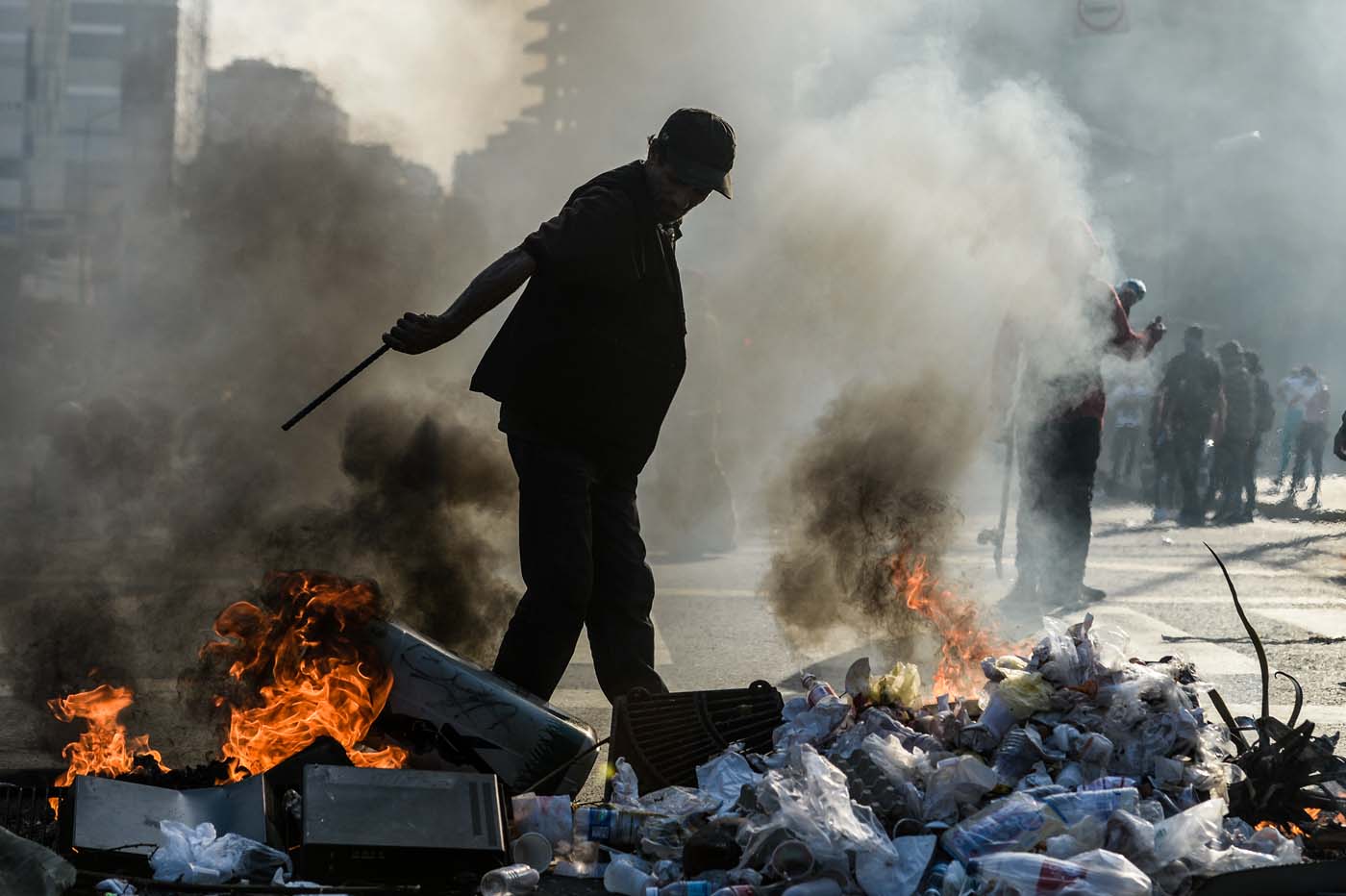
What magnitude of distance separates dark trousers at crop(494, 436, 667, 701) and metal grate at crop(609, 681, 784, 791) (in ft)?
1.10

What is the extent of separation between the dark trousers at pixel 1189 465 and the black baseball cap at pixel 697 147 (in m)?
12.0

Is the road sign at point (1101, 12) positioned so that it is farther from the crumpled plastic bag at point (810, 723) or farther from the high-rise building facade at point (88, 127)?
the crumpled plastic bag at point (810, 723)

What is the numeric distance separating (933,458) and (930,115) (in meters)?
3.12

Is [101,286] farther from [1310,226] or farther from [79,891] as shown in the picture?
[1310,226]

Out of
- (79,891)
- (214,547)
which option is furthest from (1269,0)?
(79,891)

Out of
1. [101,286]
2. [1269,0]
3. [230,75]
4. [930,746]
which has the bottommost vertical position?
[930,746]

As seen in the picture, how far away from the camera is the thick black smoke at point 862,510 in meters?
6.32

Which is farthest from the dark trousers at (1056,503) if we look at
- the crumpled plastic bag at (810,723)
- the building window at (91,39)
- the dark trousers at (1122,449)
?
the building window at (91,39)

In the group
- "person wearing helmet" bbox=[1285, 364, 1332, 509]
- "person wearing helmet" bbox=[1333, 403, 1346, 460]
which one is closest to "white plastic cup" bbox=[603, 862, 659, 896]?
"person wearing helmet" bbox=[1333, 403, 1346, 460]

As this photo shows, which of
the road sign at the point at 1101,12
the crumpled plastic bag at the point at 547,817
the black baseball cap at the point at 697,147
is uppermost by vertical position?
the road sign at the point at 1101,12

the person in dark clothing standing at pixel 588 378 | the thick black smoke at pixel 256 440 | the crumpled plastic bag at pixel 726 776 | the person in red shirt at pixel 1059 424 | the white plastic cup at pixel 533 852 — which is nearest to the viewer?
the white plastic cup at pixel 533 852

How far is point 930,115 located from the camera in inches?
398

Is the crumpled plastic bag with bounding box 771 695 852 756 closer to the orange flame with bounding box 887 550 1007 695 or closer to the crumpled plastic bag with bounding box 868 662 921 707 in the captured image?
the crumpled plastic bag with bounding box 868 662 921 707

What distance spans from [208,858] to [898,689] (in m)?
1.89
